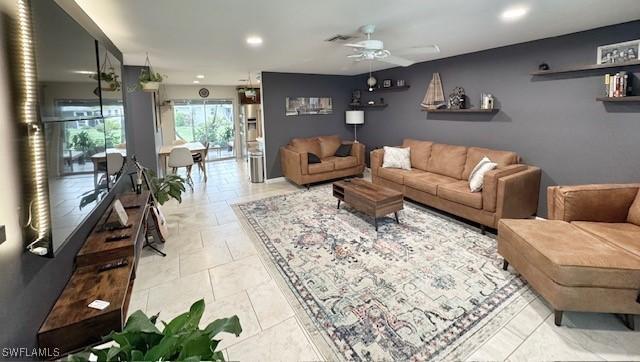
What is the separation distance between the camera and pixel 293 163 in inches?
228

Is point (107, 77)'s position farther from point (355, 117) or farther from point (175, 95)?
point (175, 95)

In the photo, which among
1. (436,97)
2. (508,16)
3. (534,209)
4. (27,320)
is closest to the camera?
(27,320)

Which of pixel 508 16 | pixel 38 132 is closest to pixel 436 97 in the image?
pixel 508 16

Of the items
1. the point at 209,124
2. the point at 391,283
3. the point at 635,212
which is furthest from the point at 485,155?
the point at 209,124

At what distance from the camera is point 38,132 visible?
139cm

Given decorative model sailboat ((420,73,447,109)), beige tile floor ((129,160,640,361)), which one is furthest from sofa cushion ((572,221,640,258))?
decorative model sailboat ((420,73,447,109))

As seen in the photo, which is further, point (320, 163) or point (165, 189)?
point (320, 163)

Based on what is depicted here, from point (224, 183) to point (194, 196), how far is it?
1062 millimetres

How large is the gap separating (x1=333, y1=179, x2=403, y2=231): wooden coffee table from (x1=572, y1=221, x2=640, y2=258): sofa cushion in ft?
5.77

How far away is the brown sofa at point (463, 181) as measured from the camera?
3.44 metres

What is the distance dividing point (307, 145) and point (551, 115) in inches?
164

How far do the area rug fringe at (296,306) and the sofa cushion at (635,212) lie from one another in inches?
112

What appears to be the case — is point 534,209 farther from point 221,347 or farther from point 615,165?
point 221,347

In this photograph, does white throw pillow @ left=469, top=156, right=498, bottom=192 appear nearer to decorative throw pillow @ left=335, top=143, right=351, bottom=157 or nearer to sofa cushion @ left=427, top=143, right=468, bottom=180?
sofa cushion @ left=427, top=143, right=468, bottom=180
